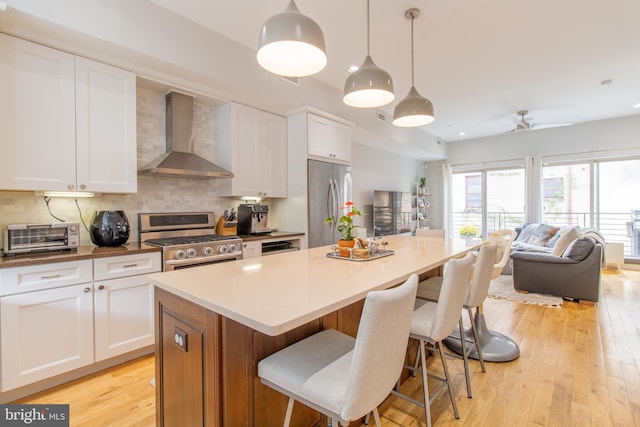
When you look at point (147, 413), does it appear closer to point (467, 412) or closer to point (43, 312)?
point (43, 312)

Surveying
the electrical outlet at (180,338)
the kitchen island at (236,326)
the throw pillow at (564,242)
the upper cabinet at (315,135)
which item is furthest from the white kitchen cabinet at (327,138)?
the throw pillow at (564,242)

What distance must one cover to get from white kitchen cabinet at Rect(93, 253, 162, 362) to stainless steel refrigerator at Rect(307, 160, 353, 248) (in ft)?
6.03

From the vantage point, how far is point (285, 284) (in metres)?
1.36

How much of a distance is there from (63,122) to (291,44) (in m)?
1.87

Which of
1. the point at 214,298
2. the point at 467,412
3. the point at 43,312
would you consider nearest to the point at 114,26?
the point at 43,312

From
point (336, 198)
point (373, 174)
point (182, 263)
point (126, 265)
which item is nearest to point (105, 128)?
point (126, 265)

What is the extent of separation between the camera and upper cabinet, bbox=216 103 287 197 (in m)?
3.48

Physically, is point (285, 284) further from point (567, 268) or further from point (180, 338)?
point (567, 268)

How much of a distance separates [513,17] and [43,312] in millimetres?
4283

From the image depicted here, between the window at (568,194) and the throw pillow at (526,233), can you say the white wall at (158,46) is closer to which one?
the throw pillow at (526,233)

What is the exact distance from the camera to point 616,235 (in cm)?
605

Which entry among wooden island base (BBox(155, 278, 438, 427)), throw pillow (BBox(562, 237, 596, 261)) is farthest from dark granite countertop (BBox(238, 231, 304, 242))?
throw pillow (BBox(562, 237, 596, 261))

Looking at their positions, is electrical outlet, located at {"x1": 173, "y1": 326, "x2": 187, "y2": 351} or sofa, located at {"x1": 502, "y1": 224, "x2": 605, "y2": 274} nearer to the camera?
electrical outlet, located at {"x1": 173, "y1": 326, "x2": 187, "y2": 351}

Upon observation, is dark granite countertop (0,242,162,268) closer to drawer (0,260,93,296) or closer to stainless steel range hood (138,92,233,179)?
drawer (0,260,93,296)
